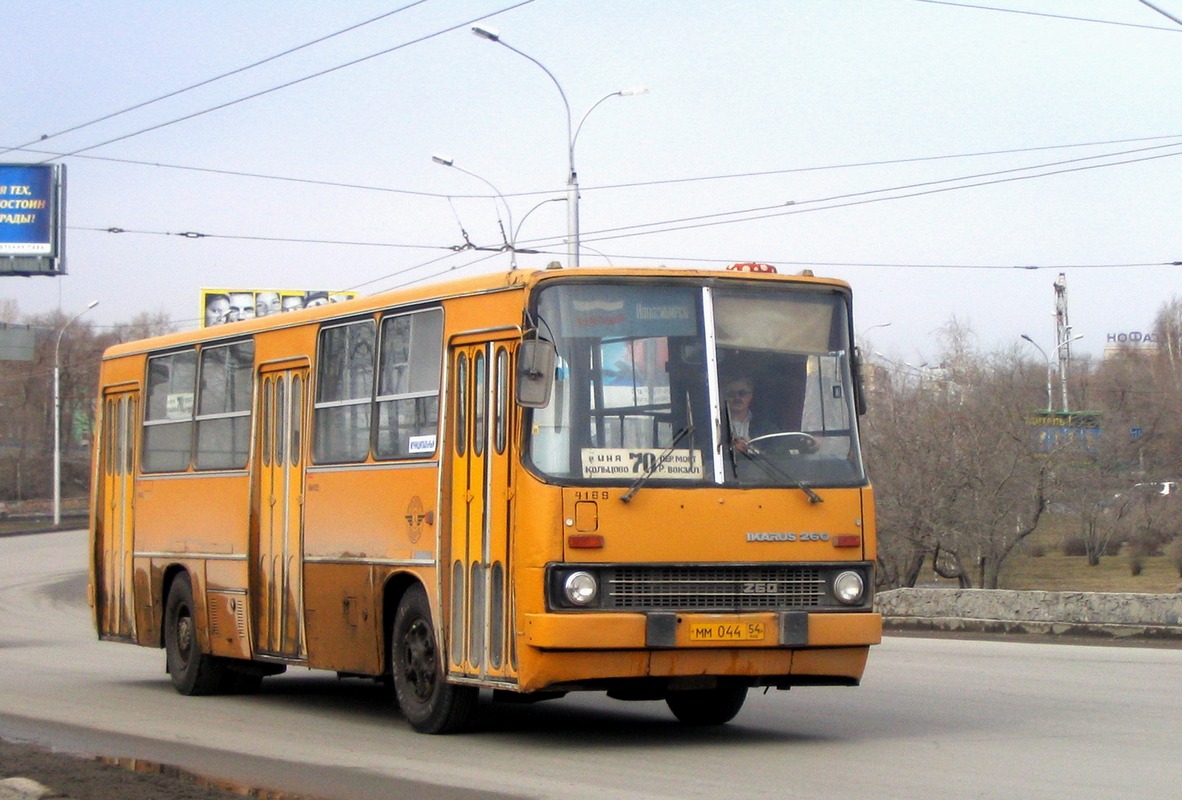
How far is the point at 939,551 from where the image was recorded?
149 ft

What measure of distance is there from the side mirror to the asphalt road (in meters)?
2.12

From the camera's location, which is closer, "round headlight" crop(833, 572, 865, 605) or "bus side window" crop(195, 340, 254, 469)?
"round headlight" crop(833, 572, 865, 605)

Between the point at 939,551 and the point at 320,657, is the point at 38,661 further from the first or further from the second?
the point at 939,551

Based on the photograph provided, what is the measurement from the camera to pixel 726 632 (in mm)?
9852

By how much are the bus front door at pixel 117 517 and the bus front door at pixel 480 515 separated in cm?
647

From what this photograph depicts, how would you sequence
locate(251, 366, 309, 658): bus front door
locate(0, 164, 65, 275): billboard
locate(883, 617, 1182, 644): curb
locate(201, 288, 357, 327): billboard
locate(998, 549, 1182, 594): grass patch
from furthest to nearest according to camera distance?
locate(201, 288, 357, 327): billboard, locate(0, 164, 65, 275): billboard, locate(998, 549, 1182, 594): grass patch, locate(883, 617, 1182, 644): curb, locate(251, 366, 309, 658): bus front door

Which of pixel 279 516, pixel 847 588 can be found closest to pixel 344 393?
pixel 279 516

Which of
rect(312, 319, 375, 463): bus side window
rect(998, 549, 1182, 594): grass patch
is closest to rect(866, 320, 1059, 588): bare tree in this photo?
rect(998, 549, 1182, 594): grass patch

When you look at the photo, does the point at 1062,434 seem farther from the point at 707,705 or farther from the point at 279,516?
the point at 707,705

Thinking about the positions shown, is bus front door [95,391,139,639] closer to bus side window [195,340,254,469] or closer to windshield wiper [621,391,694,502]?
bus side window [195,340,254,469]

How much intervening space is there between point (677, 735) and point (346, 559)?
9.25 feet

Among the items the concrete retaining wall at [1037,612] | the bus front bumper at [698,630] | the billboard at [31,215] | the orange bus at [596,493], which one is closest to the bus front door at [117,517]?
the orange bus at [596,493]

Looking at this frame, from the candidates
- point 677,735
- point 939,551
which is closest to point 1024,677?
point 677,735

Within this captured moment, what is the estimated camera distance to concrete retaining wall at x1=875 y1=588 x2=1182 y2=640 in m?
19.9
